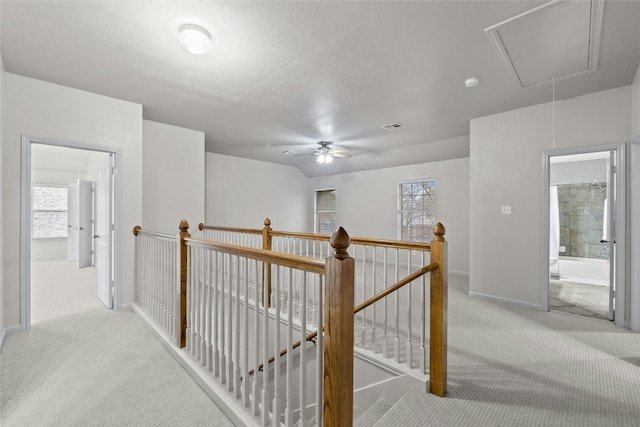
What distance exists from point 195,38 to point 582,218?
779cm

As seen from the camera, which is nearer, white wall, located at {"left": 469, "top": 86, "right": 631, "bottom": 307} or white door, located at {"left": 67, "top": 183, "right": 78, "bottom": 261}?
white wall, located at {"left": 469, "top": 86, "right": 631, "bottom": 307}

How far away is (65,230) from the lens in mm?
7422

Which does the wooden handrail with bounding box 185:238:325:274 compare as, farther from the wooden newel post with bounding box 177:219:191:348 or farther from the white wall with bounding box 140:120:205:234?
the white wall with bounding box 140:120:205:234

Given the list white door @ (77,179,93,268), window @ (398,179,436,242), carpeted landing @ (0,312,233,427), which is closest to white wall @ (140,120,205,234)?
carpeted landing @ (0,312,233,427)

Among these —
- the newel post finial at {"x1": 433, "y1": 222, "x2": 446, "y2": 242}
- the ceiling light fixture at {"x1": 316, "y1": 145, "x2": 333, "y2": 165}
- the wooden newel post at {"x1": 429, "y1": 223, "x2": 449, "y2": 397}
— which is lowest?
the wooden newel post at {"x1": 429, "y1": 223, "x2": 449, "y2": 397}

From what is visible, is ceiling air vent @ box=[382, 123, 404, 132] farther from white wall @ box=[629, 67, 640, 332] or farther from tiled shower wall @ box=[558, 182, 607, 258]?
tiled shower wall @ box=[558, 182, 607, 258]

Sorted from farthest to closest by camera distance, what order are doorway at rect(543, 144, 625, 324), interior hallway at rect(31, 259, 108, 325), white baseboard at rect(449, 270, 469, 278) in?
white baseboard at rect(449, 270, 469, 278) → doorway at rect(543, 144, 625, 324) → interior hallway at rect(31, 259, 108, 325)

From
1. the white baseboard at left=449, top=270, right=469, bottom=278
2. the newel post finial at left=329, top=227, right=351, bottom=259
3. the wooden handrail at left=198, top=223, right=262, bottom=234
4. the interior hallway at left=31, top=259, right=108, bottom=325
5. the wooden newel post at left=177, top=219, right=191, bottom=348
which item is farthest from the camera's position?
the white baseboard at left=449, top=270, right=469, bottom=278

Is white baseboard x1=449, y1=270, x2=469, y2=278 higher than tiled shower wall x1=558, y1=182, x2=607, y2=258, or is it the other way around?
tiled shower wall x1=558, y1=182, x2=607, y2=258

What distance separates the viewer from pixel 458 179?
573 cm

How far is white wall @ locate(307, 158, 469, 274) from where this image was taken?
5.71 metres

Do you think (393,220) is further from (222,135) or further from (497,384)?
(497,384)

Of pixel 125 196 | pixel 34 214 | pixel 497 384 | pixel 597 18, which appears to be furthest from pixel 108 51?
pixel 34 214

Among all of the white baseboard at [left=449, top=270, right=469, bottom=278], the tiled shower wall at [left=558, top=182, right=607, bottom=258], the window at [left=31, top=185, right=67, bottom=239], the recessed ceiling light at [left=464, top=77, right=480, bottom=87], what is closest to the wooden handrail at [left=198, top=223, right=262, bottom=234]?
the recessed ceiling light at [left=464, top=77, right=480, bottom=87]
